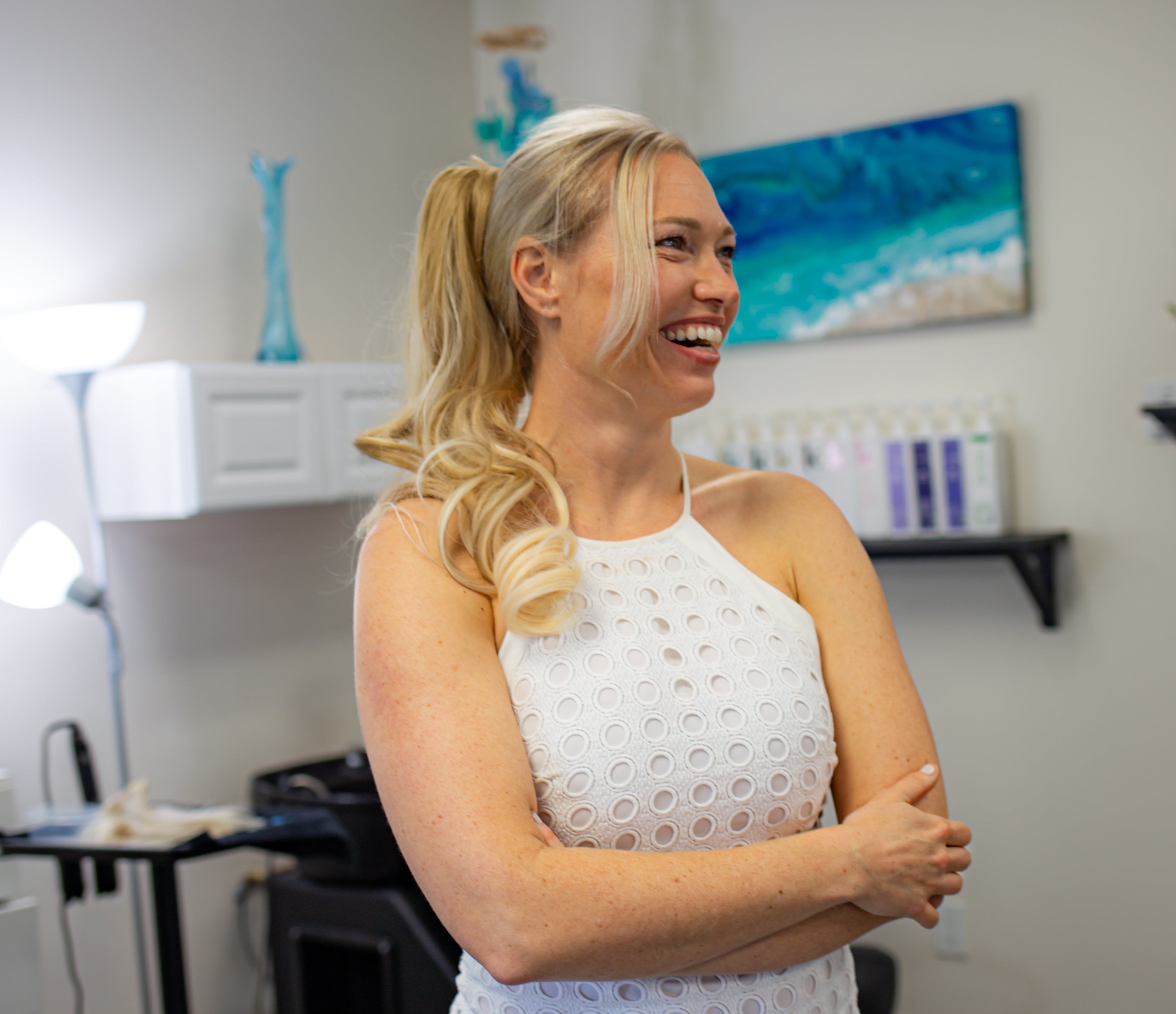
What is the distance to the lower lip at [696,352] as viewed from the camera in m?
1.21

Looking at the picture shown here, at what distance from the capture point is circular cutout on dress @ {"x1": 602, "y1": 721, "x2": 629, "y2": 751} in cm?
113

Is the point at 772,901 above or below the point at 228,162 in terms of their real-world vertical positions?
below

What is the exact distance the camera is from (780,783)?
1.16 meters

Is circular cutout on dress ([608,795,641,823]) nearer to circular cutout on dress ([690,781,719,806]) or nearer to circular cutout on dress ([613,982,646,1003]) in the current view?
circular cutout on dress ([690,781,719,806])

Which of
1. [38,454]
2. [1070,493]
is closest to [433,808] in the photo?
[38,454]

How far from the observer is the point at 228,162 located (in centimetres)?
297

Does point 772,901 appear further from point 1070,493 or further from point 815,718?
point 1070,493

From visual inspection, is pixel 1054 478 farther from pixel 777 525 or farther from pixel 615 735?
pixel 615 735

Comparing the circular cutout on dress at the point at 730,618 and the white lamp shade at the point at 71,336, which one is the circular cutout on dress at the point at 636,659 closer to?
the circular cutout on dress at the point at 730,618

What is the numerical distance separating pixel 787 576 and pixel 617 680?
0.27m

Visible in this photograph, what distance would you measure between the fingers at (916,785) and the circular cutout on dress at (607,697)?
295mm

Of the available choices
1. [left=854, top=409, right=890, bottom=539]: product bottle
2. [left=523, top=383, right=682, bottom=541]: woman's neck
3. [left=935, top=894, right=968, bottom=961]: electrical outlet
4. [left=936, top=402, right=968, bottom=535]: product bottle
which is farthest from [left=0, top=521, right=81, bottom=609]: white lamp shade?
[left=935, top=894, right=968, bottom=961]: electrical outlet

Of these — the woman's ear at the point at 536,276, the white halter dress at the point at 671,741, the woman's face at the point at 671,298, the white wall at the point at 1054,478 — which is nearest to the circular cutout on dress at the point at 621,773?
the white halter dress at the point at 671,741

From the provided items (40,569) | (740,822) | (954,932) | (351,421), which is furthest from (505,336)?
(954,932)
